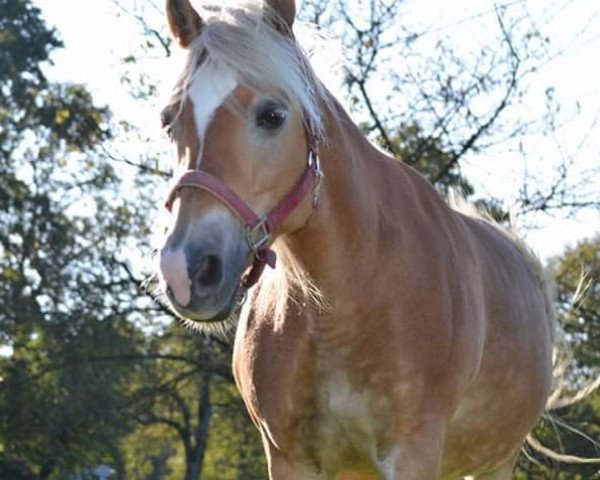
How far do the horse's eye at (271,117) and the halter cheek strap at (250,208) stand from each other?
242 millimetres

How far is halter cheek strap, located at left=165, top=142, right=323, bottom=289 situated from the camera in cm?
366

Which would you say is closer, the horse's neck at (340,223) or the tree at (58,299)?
the horse's neck at (340,223)

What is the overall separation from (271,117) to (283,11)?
17.3 inches

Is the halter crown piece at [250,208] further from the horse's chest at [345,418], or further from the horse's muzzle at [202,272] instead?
the horse's chest at [345,418]

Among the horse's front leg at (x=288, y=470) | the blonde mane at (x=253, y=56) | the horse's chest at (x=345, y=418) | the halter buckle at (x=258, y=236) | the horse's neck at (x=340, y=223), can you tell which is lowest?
the horse's front leg at (x=288, y=470)

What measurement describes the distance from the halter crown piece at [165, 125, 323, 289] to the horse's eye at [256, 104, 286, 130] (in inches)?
7.9

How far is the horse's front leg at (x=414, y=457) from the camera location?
4.49m

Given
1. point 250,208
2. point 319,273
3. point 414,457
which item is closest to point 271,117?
point 250,208

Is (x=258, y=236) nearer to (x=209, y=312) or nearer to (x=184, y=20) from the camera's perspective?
(x=209, y=312)

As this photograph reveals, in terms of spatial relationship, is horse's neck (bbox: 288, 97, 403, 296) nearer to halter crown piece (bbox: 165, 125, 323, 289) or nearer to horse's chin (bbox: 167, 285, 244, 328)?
halter crown piece (bbox: 165, 125, 323, 289)

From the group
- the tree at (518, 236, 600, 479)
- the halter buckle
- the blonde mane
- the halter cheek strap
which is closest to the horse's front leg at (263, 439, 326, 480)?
the halter cheek strap

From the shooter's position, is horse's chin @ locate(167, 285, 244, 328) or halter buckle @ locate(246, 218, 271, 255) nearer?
horse's chin @ locate(167, 285, 244, 328)

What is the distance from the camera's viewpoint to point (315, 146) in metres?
4.17

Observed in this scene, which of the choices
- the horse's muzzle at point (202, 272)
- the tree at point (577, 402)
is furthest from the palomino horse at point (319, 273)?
the tree at point (577, 402)
